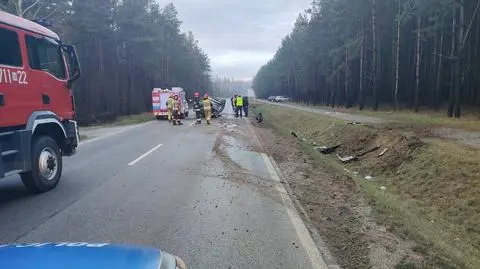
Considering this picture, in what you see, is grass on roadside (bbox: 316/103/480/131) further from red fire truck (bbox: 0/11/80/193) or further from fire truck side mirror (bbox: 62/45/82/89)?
red fire truck (bbox: 0/11/80/193)

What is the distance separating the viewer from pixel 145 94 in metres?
65.1

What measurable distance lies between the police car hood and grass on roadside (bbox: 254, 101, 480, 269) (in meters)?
3.66

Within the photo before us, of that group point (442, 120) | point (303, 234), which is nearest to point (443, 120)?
point (442, 120)

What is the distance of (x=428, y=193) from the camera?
1068cm

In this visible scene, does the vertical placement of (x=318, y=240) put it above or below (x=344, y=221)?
above

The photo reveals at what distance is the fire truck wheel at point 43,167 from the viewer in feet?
28.0

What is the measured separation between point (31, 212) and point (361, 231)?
520 centimetres

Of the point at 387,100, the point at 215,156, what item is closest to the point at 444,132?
the point at 215,156

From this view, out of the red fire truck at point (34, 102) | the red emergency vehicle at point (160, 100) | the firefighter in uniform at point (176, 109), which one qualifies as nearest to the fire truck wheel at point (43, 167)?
the red fire truck at point (34, 102)

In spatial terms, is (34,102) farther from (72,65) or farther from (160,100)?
(160,100)

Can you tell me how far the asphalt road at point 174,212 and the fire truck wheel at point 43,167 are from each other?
223mm

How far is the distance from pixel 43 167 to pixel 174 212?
10.4 feet

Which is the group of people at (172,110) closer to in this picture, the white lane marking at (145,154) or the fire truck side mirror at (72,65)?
the white lane marking at (145,154)

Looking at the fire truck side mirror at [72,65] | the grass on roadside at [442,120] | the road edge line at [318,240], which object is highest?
the fire truck side mirror at [72,65]
